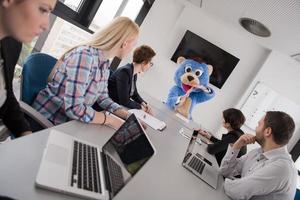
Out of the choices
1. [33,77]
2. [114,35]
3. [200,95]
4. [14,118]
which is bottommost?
[14,118]

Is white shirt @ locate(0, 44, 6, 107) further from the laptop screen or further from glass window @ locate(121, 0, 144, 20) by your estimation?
glass window @ locate(121, 0, 144, 20)

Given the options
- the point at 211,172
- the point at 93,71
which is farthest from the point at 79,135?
the point at 211,172

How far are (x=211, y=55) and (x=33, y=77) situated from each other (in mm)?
3884

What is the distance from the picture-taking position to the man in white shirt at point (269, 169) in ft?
5.13

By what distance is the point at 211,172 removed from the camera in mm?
1909

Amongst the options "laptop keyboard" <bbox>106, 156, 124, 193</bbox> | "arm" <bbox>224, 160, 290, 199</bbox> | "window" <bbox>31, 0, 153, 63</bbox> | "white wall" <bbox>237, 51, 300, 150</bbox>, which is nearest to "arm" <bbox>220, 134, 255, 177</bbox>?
"arm" <bbox>224, 160, 290, 199</bbox>

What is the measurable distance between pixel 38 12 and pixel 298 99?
4.79m

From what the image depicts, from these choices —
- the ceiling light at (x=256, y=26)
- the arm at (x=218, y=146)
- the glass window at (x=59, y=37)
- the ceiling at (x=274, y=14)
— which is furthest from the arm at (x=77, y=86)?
the ceiling light at (x=256, y=26)

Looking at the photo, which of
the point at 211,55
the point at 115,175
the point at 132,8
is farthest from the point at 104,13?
the point at 115,175

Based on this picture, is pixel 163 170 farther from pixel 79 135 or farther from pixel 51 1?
pixel 51 1

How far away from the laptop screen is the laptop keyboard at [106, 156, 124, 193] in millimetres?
16

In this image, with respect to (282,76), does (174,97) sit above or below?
below

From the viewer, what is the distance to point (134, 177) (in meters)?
1.21

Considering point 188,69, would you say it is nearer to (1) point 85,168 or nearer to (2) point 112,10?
(2) point 112,10
